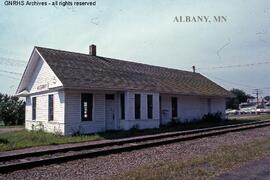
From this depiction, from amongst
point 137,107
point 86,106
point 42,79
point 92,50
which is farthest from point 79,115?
point 92,50

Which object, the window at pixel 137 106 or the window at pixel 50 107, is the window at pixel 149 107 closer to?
the window at pixel 137 106

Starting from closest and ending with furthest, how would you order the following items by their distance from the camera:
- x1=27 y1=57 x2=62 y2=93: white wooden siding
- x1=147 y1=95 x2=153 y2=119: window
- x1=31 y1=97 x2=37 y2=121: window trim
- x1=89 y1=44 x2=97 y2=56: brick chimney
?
1. x1=27 y1=57 x2=62 y2=93: white wooden siding
2. x1=147 y1=95 x2=153 y2=119: window
3. x1=31 y1=97 x2=37 y2=121: window trim
4. x1=89 y1=44 x2=97 y2=56: brick chimney

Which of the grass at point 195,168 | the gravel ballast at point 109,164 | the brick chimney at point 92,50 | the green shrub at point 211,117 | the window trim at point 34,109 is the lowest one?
the gravel ballast at point 109,164

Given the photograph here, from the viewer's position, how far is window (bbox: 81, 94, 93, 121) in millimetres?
21125

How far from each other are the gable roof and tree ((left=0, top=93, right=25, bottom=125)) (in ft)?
44.2

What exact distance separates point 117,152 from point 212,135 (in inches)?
322

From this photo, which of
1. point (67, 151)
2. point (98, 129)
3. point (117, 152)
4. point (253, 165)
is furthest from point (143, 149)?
point (98, 129)

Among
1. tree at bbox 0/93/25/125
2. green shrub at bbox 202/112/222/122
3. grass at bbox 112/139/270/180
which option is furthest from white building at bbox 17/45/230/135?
grass at bbox 112/139/270/180

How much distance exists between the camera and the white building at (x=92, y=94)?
2069 centimetres

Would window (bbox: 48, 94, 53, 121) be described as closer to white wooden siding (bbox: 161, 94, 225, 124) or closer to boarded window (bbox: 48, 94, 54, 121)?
boarded window (bbox: 48, 94, 54, 121)

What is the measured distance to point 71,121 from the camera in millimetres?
20406

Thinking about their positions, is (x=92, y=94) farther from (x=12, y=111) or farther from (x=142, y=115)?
(x=12, y=111)

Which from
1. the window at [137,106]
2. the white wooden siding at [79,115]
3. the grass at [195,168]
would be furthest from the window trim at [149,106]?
the grass at [195,168]

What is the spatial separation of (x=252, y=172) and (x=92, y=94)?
47.0ft
